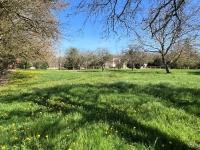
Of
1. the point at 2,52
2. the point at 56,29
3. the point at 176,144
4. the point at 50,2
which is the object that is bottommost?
the point at 176,144

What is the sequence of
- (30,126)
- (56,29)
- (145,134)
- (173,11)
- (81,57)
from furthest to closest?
(81,57) → (56,29) → (173,11) → (30,126) → (145,134)

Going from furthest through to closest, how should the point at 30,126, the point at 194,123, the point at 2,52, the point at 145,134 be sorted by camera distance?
the point at 2,52
the point at 194,123
the point at 30,126
the point at 145,134

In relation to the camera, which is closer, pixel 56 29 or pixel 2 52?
pixel 56 29

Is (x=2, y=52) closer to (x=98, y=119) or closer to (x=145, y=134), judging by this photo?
(x=98, y=119)

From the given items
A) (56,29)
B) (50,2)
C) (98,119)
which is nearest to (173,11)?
(98,119)

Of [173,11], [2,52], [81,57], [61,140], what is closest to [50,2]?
[2,52]

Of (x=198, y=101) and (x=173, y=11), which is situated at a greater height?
(x=173, y=11)

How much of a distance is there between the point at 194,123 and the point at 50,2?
11289mm

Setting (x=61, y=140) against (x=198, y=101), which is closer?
(x=61, y=140)

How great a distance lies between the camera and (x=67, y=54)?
84562mm

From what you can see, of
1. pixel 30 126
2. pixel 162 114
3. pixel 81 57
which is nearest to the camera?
pixel 30 126

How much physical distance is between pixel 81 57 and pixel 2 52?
216 feet

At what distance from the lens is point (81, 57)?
80.4 m

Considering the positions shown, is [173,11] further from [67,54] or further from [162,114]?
[67,54]
